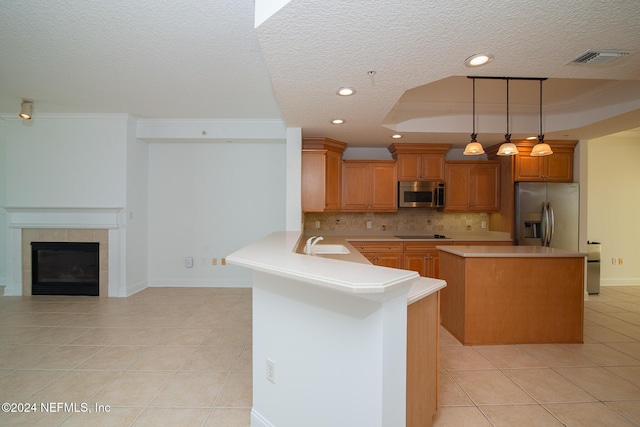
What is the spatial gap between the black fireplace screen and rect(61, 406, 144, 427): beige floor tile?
3.15 metres

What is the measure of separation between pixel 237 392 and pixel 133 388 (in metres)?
0.79

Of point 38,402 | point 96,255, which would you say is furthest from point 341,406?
point 96,255

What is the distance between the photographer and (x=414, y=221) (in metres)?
5.13

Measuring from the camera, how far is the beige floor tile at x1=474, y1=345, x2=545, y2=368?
253 cm

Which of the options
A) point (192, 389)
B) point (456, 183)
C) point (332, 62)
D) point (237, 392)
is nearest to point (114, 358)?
point (192, 389)

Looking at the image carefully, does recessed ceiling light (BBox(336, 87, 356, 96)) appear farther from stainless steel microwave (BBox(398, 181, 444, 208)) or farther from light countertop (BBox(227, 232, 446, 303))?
stainless steel microwave (BBox(398, 181, 444, 208))

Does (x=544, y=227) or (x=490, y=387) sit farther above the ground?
(x=544, y=227)

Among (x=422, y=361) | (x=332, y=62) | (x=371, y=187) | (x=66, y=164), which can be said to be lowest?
(x=422, y=361)

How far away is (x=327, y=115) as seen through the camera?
326cm

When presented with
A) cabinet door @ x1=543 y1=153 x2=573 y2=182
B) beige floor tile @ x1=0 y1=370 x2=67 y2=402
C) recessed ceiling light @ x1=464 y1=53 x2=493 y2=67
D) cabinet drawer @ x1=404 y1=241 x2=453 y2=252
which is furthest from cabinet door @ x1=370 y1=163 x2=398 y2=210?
beige floor tile @ x1=0 y1=370 x2=67 y2=402

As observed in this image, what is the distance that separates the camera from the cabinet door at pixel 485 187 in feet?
15.7

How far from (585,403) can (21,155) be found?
7059 millimetres

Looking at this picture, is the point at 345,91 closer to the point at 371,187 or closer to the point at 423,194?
the point at 371,187

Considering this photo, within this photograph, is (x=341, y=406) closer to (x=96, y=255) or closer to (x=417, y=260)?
(x=417, y=260)
